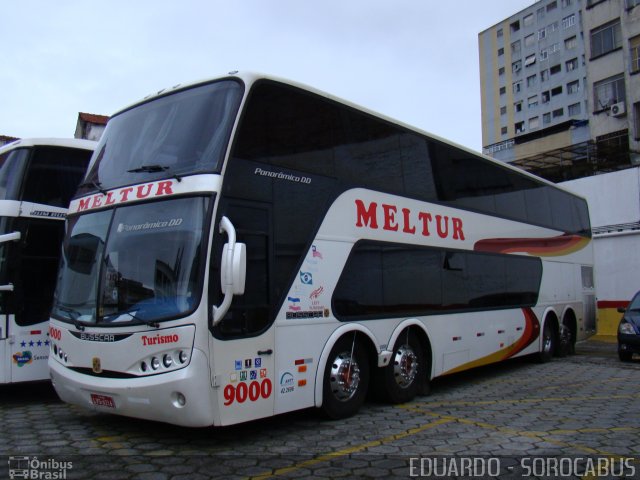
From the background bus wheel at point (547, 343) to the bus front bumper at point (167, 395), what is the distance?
935 centimetres

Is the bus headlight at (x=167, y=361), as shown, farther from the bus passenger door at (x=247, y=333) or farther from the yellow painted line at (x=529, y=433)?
the yellow painted line at (x=529, y=433)

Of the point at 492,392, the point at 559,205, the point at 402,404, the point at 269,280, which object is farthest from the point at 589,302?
the point at 269,280

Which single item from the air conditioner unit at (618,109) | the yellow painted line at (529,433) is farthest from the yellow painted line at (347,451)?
the air conditioner unit at (618,109)

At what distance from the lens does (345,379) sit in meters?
7.03

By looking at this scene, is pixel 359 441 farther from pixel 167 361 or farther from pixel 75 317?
pixel 75 317

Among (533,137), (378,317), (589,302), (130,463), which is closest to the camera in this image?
(130,463)

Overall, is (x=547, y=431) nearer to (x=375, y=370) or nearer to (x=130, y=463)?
(x=375, y=370)

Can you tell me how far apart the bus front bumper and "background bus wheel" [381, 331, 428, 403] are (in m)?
3.18

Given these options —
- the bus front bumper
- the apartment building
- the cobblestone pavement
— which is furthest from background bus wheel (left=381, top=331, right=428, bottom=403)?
the apartment building

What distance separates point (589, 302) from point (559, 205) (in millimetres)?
2989

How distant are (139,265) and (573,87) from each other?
65353 millimetres

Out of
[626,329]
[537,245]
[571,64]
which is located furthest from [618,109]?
[571,64]

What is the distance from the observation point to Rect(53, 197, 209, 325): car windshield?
216 inches

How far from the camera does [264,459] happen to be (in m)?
5.43
